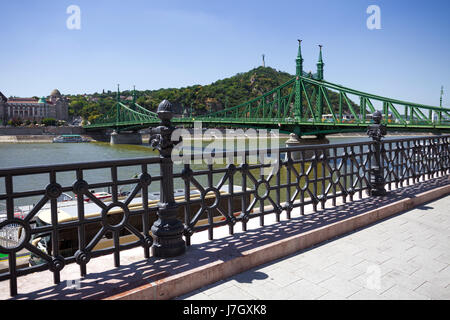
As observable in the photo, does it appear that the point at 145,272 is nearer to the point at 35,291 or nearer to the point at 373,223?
the point at 35,291

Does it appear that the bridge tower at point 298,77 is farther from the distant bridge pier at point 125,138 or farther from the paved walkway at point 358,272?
the paved walkway at point 358,272

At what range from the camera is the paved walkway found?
2607mm

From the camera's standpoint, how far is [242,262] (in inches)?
117

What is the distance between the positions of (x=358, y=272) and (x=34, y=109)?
409 ft

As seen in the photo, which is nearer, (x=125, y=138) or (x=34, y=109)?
(x=125, y=138)

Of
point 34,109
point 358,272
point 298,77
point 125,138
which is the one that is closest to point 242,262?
point 358,272

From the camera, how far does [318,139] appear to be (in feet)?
111

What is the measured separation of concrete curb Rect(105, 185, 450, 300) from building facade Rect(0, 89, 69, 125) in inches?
4480

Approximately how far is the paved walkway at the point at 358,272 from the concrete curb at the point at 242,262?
0.19ft

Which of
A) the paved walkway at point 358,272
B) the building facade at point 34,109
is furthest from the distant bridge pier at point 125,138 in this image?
the paved walkway at point 358,272

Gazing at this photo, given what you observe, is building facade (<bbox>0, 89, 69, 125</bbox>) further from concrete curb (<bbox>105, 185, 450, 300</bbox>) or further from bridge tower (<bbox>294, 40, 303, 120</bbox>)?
concrete curb (<bbox>105, 185, 450, 300</bbox>)

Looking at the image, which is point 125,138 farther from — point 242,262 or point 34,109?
point 34,109
